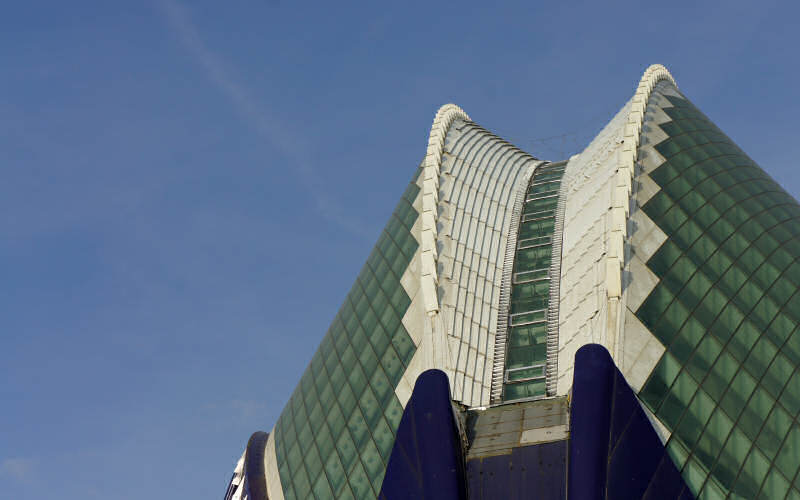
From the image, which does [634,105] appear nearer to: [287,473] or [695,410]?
[695,410]

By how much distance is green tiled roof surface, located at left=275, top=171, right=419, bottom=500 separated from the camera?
41.2 meters

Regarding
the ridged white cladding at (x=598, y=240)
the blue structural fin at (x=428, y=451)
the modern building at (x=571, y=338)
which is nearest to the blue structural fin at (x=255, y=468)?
the modern building at (x=571, y=338)

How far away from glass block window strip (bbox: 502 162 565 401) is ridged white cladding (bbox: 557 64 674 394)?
0.94 metres

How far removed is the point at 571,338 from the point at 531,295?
527cm

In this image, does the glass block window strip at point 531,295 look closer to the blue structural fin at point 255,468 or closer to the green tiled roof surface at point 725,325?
the green tiled roof surface at point 725,325

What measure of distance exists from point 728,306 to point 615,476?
1135cm

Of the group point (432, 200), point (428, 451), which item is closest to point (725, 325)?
point (428, 451)

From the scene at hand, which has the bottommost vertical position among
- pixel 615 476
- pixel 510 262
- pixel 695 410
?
pixel 615 476

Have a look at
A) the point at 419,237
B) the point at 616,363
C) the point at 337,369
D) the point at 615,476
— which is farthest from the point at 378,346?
the point at 615,476

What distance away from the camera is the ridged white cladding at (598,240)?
38.4 m

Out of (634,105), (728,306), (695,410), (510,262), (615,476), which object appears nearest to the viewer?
(615,476)

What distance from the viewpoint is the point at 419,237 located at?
50.5 metres

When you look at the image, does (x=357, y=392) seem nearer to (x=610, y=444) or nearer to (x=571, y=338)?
(x=571, y=338)

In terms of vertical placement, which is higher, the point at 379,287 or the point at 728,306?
the point at 379,287
